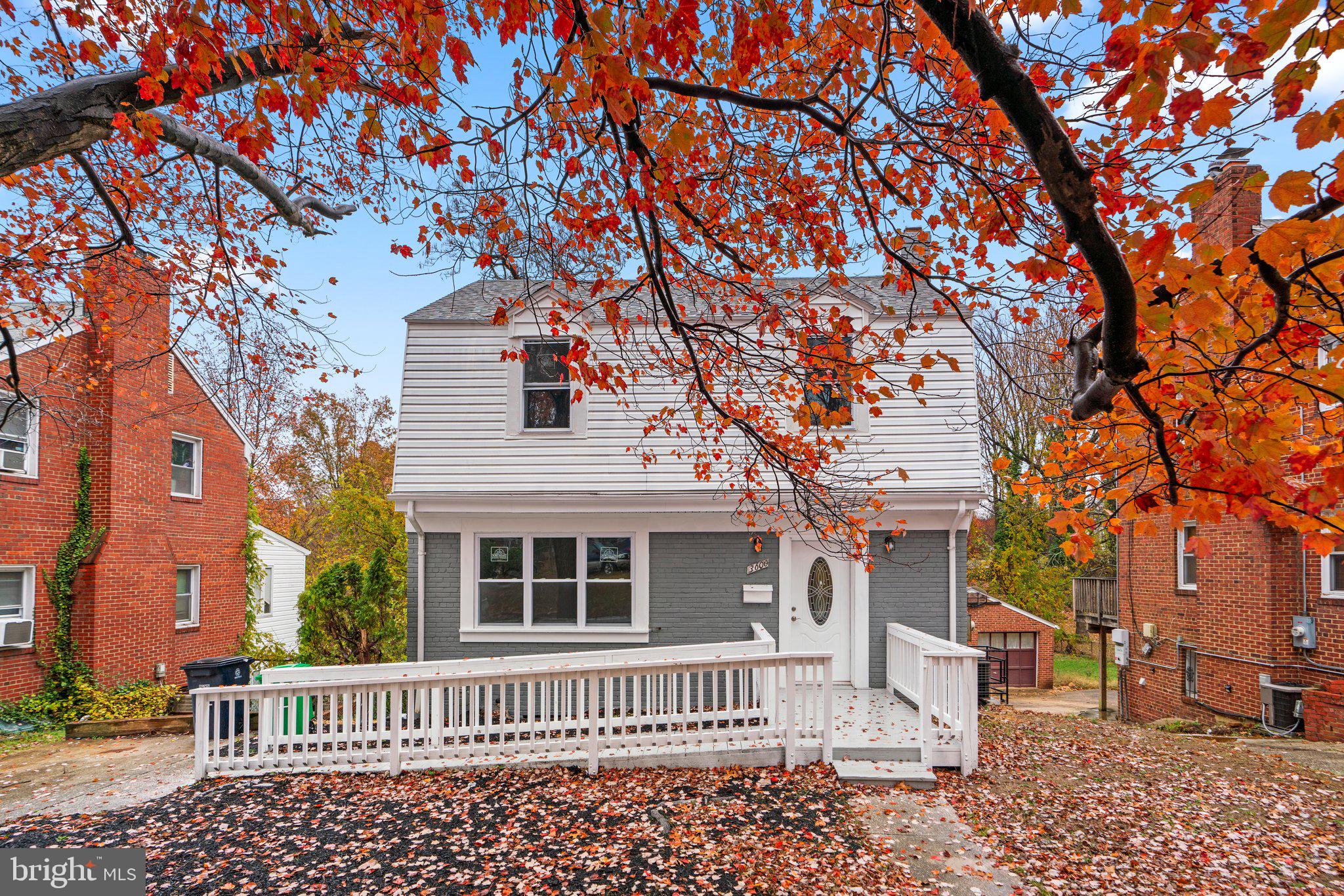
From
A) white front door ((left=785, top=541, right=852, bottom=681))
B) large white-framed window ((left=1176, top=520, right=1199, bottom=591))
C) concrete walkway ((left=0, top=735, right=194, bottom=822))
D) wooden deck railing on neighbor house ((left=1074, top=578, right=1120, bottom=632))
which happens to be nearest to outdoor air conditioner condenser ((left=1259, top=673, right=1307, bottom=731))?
large white-framed window ((left=1176, top=520, right=1199, bottom=591))

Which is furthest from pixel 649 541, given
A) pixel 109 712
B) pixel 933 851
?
pixel 109 712

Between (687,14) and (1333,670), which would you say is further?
(1333,670)

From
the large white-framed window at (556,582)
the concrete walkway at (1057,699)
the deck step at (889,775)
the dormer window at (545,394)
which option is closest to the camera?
the deck step at (889,775)

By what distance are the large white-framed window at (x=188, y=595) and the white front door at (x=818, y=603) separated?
39.3 ft

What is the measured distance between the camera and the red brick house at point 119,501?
10.6 m

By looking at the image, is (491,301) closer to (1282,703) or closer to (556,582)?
(556,582)

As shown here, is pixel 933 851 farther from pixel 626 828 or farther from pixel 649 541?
pixel 649 541

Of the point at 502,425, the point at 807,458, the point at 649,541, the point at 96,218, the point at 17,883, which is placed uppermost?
the point at 96,218

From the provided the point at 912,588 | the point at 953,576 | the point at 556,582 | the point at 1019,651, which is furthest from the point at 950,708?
the point at 1019,651

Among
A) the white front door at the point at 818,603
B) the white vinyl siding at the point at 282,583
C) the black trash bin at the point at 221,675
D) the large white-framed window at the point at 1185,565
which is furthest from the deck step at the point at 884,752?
the white vinyl siding at the point at 282,583

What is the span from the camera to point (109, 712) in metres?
10.5

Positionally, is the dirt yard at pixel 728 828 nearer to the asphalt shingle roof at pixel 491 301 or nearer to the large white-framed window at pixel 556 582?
the large white-framed window at pixel 556 582

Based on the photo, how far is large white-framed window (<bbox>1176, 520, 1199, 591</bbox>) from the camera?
12398mm

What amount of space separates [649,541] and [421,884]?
17.1ft
